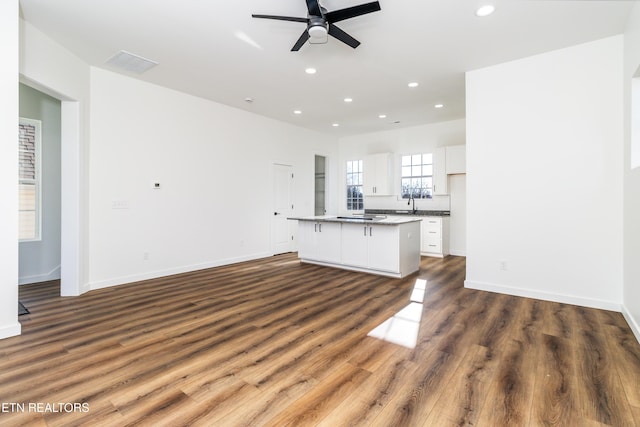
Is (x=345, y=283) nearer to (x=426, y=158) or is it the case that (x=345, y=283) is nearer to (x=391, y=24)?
(x=391, y=24)

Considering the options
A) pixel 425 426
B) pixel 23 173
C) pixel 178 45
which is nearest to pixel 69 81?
pixel 178 45

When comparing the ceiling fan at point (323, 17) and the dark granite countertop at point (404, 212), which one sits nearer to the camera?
the ceiling fan at point (323, 17)

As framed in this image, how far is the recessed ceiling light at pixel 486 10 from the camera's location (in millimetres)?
2820

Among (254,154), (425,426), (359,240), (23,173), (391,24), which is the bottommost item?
(425,426)

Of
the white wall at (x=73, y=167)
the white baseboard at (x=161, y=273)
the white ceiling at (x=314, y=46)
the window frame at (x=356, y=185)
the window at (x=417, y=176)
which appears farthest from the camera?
the window frame at (x=356, y=185)

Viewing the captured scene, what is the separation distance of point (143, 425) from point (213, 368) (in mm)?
597

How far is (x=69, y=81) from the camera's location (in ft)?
12.2

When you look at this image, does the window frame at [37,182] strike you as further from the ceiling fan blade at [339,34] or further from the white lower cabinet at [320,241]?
the ceiling fan blade at [339,34]

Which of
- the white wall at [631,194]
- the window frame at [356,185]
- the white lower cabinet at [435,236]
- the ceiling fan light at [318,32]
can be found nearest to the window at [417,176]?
the white lower cabinet at [435,236]

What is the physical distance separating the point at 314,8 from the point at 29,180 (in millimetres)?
4886

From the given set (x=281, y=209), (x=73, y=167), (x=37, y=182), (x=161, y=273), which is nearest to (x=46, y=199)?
(x=37, y=182)

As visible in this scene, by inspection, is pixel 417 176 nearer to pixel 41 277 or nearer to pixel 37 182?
pixel 37 182

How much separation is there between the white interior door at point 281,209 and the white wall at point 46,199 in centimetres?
368

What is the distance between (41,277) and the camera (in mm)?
4668
